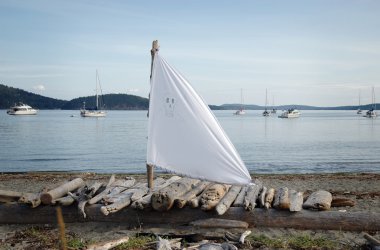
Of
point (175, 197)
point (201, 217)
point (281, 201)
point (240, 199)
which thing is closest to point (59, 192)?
point (175, 197)

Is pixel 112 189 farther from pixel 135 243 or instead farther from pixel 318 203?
pixel 318 203

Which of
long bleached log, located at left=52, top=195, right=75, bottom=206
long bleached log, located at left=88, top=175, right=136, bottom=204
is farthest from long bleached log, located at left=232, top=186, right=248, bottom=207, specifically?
long bleached log, located at left=52, top=195, right=75, bottom=206

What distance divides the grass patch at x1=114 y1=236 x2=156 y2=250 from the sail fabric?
1685 millimetres

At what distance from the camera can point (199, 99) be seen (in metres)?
8.65

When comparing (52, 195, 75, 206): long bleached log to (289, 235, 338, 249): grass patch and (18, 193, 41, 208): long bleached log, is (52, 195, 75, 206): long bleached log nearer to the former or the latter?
(18, 193, 41, 208): long bleached log

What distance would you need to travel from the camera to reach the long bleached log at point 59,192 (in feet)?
35.8

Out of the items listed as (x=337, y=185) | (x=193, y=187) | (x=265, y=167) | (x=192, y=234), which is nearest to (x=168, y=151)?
(x=192, y=234)

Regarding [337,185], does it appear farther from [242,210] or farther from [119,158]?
[119,158]

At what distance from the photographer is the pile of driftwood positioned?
1016cm

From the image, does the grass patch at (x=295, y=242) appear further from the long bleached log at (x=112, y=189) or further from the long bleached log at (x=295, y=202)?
the long bleached log at (x=112, y=189)

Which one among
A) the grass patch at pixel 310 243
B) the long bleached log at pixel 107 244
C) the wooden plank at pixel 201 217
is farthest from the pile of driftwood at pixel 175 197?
the long bleached log at pixel 107 244

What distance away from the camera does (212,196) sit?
10469mm

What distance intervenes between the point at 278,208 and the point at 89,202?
5056 millimetres

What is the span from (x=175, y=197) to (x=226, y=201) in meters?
1.35
